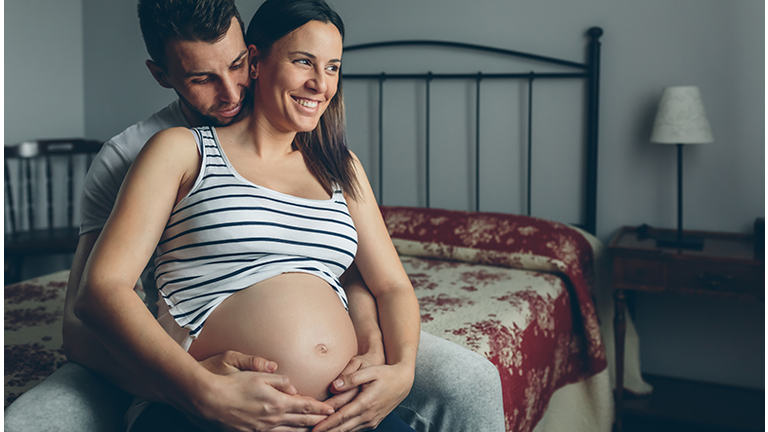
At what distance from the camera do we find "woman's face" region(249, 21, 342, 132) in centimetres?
101

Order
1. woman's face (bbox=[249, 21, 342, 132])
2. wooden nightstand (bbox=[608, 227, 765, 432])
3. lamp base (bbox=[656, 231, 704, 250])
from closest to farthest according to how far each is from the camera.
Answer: woman's face (bbox=[249, 21, 342, 132]) < wooden nightstand (bbox=[608, 227, 765, 432]) < lamp base (bbox=[656, 231, 704, 250])

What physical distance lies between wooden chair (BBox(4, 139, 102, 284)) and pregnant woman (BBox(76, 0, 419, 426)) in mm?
1994

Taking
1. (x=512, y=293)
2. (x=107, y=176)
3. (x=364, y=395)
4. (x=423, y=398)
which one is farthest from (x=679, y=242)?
(x=107, y=176)

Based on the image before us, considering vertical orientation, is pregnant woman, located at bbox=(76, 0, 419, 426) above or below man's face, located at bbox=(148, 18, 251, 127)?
below

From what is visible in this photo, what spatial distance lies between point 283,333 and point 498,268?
124 centimetres

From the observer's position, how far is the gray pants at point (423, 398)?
2.91ft

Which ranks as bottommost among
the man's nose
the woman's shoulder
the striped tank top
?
the striped tank top

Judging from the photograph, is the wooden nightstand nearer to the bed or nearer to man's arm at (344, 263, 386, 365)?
the bed

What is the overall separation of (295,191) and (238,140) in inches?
5.5

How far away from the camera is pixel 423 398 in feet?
3.58

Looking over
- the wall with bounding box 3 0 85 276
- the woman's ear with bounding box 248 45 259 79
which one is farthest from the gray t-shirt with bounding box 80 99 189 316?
the wall with bounding box 3 0 85 276

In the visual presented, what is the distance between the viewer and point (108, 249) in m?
0.85

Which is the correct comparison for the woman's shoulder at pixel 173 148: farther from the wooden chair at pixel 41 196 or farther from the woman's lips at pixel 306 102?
the wooden chair at pixel 41 196

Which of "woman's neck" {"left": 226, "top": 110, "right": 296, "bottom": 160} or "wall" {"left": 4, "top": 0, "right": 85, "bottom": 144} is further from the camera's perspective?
"wall" {"left": 4, "top": 0, "right": 85, "bottom": 144}
